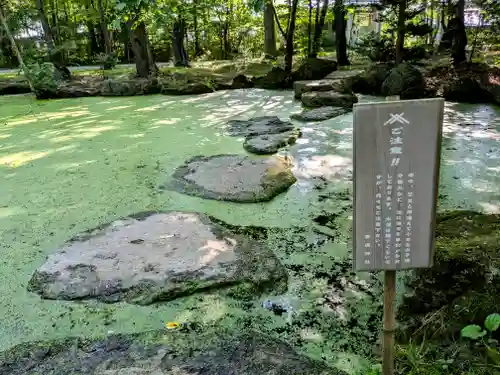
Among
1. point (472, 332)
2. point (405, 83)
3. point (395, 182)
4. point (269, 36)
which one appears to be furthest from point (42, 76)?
point (472, 332)

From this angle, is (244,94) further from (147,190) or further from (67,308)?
(67,308)

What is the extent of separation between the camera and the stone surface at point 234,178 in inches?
136

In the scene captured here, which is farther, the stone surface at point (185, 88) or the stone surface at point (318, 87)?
the stone surface at point (185, 88)

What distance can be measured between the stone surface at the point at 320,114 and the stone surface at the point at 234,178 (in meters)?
1.86

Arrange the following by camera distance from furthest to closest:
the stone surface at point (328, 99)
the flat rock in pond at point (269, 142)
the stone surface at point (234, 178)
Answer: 1. the stone surface at point (328, 99)
2. the flat rock in pond at point (269, 142)
3. the stone surface at point (234, 178)

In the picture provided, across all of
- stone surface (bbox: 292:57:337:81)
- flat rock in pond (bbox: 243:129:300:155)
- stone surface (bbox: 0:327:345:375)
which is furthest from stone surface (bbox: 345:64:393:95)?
stone surface (bbox: 0:327:345:375)

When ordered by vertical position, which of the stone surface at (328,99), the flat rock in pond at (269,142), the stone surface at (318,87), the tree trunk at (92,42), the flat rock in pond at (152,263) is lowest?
the flat rock in pond at (152,263)

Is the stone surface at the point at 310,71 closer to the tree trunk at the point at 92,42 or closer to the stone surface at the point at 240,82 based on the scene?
the stone surface at the point at 240,82

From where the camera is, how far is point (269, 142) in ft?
15.6

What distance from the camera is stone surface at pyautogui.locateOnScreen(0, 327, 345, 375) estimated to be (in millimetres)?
1607

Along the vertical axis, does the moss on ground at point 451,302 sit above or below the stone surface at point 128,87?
below

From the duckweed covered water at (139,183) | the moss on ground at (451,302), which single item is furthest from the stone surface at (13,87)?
the moss on ground at (451,302)

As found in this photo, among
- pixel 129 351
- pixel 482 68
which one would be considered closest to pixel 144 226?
pixel 129 351

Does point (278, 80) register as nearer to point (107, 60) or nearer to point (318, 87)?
point (318, 87)
